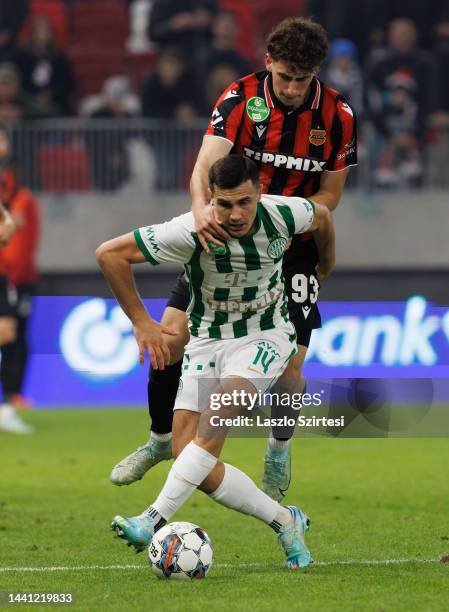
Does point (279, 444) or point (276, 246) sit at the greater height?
point (276, 246)

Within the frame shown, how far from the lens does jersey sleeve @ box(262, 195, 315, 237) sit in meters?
6.48

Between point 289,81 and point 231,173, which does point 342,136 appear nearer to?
point 289,81

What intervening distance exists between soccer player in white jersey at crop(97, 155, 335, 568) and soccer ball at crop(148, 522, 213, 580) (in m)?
0.09

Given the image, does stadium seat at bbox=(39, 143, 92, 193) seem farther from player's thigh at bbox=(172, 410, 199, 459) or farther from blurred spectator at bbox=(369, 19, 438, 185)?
player's thigh at bbox=(172, 410, 199, 459)

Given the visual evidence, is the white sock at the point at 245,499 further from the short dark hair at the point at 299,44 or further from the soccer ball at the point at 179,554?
the short dark hair at the point at 299,44

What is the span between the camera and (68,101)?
16953mm

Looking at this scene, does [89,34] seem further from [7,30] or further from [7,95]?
[7,95]

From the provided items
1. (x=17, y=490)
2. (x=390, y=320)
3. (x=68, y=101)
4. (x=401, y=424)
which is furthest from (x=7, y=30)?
(x=401, y=424)

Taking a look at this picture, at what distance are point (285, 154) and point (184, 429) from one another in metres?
1.60

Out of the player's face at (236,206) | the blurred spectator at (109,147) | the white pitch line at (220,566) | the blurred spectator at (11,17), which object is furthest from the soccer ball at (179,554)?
the blurred spectator at (11,17)

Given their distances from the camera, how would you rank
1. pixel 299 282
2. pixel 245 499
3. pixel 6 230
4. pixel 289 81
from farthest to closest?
pixel 6 230 < pixel 299 282 < pixel 289 81 < pixel 245 499

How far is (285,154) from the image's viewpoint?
721 cm

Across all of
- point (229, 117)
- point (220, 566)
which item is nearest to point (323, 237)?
point (229, 117)

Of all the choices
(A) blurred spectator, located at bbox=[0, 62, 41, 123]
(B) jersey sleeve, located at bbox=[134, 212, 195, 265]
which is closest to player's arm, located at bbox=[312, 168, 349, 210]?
(B) jersey sleeve, located at bbox=[134, 212, 195, 265]
